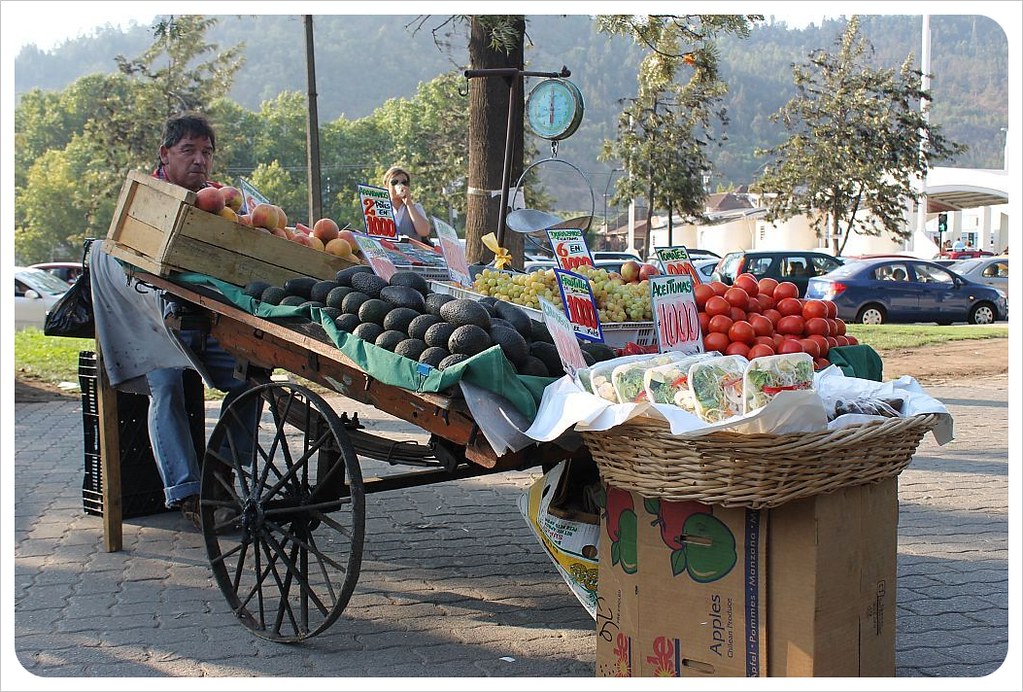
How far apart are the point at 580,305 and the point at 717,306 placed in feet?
2.18

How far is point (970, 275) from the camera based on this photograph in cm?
2227

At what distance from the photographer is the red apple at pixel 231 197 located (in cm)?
473

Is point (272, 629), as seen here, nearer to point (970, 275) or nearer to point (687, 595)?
point (687, 595)

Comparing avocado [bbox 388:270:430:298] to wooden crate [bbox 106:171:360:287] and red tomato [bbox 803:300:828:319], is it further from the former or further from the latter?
red tomato [bbox 803:300:828:319]

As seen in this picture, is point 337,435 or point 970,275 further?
point 970,275

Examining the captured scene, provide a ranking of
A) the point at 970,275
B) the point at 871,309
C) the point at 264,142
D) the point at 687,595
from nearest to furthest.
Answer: the point at 687,595 → the point at 871,309 → the point at 970,275 → the point at 264,142

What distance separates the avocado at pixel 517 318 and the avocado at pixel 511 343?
0.25 metres

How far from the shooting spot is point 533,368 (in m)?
3.54

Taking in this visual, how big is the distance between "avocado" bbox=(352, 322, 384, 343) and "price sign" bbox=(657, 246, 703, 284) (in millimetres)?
1292

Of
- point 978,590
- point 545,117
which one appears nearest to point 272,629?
point 978,590

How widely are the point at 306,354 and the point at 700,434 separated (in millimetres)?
1656

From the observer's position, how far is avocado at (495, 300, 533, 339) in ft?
12.6

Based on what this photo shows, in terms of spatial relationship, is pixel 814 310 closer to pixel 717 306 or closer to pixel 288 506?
pixel 717 306

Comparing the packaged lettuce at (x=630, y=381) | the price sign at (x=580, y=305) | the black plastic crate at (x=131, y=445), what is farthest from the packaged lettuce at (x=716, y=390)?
the black plastic crate at (x=131, y=445)
